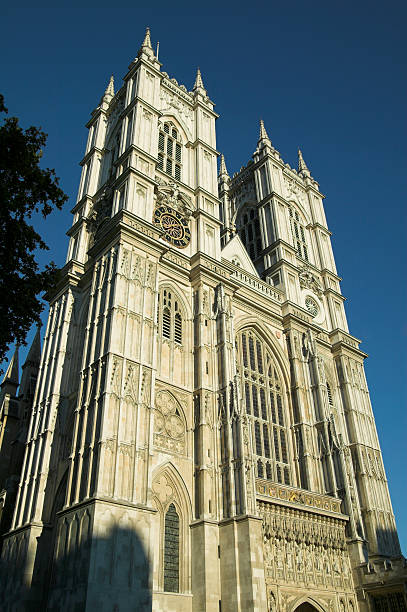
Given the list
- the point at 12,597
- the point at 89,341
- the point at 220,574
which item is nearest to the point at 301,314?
the point at 89,341

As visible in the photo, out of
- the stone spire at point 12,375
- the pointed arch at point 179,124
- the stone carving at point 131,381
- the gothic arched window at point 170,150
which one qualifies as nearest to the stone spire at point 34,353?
the stone spire at point 12,375

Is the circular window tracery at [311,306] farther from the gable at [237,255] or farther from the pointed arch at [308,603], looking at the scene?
the pointed arch at [308,603]

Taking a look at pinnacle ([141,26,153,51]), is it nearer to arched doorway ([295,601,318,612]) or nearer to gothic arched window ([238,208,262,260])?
gothic arched window ([238,208,262,260])

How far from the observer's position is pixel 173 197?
33.9 m

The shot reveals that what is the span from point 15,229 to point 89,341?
1074cm

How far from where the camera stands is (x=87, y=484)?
821 inches

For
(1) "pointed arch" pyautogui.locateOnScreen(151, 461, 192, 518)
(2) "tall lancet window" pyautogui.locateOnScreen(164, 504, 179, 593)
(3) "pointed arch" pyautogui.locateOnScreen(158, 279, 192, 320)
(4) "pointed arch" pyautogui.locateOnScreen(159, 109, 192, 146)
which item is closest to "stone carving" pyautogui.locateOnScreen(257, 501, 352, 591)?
(1) "pointed arch" pyautogui.locateOnScreen(151, 461, 192, 518)

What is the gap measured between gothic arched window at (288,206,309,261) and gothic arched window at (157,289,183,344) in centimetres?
1644

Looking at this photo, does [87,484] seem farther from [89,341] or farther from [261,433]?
[261,433]

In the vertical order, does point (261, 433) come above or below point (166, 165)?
below

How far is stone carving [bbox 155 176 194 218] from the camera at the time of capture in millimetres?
33062

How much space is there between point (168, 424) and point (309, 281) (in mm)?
20236

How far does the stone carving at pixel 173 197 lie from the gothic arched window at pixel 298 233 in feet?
39.1

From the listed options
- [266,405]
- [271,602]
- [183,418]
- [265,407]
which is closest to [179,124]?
[266,405]
